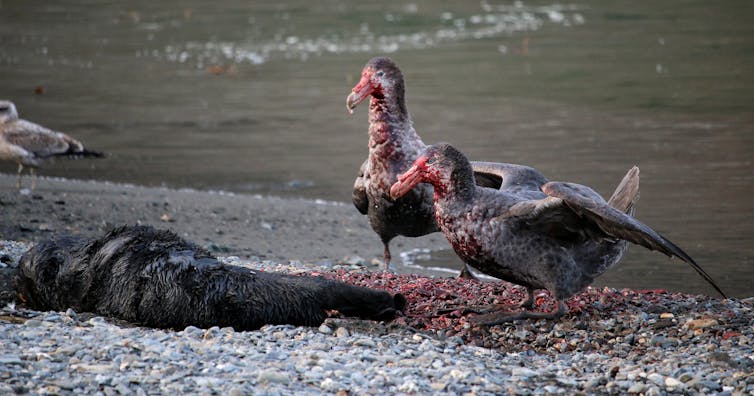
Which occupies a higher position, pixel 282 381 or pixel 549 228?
pixel 549 228

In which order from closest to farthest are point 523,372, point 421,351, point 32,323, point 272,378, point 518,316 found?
point 272,378 → point 523,372 → point 421,351 → point 32,323 → point 518,316

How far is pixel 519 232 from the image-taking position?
22.7ft

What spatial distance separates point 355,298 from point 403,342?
56 centimetres

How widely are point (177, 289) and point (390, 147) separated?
2.54 metres

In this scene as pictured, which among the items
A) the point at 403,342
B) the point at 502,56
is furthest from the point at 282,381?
the point at 502,56

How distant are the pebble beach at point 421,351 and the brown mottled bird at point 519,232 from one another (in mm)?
314

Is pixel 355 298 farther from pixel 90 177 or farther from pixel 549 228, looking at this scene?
pixel 90 177

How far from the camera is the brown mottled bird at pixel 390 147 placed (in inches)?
349

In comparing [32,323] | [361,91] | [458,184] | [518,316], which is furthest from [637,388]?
[361,91]

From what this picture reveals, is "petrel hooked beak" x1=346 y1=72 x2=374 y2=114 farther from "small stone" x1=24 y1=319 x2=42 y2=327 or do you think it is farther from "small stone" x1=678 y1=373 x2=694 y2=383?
"small stone" x1=678 y1=373 x2=694 y2=383

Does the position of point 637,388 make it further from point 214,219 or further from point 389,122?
point 214,219

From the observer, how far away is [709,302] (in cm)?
757

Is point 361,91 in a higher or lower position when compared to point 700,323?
higher

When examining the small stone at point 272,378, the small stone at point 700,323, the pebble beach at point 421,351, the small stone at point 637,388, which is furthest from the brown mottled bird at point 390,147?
the small stone at point 272,378
